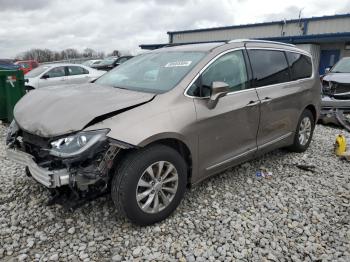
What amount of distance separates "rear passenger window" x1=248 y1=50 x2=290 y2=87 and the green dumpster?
18.5 ft

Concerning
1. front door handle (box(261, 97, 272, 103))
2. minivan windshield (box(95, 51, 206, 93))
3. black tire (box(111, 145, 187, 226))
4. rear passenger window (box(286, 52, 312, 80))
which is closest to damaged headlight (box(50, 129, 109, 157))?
black tire (box(111, 145, 187, 226))

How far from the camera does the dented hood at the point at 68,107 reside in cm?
267

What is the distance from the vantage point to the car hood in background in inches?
324

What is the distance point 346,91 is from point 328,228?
610 cm

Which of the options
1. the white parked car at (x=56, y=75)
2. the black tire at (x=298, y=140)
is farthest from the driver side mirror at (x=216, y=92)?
the white parked car at (x=56, y=75)

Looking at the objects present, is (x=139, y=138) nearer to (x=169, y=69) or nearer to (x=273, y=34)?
(x=169, y=69)

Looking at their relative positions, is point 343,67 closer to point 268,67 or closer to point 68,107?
point 268,67

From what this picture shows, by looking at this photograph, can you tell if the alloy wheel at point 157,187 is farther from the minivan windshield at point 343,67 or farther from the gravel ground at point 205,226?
the minivan windshield at point 343,67

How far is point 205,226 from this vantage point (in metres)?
3.10

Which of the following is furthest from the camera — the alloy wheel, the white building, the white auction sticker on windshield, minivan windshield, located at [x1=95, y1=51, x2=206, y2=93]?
the white building

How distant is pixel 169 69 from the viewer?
354 cm

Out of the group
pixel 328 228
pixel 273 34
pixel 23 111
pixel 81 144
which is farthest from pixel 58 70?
pixel 273 34

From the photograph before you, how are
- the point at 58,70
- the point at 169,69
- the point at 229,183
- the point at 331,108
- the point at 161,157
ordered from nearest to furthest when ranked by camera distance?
the point at 161,157 → the point at 169,69 → the point at 229,183 → the point at 331,108 → the point at 58,70

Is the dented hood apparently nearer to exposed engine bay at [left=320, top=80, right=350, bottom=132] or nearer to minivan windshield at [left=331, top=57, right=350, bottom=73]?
exposed engine bay at [left=320, top=80, right=350, bottom=132]
